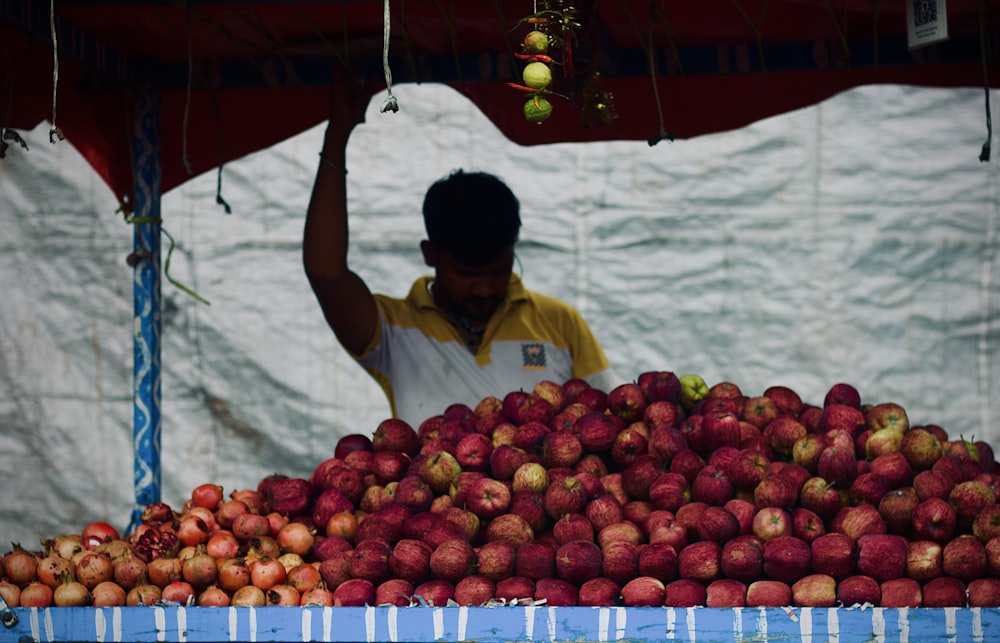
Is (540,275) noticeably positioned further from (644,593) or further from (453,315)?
(644,593)

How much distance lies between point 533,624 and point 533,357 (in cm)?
163

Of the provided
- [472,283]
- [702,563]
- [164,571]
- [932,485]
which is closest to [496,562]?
[702,563]

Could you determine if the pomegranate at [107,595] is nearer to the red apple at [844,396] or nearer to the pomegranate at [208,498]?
the pomegranate at [208,498]

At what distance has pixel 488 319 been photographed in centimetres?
367

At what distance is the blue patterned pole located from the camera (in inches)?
134

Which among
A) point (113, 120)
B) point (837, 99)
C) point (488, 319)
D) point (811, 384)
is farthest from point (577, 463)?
point (837, 99)

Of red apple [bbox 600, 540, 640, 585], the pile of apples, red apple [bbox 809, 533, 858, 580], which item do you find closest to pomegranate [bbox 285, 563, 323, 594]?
the pile of apples

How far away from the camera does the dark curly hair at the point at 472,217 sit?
3.38 m

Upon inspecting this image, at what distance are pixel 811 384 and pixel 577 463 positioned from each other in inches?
92.8

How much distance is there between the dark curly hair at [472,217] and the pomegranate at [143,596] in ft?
4.91

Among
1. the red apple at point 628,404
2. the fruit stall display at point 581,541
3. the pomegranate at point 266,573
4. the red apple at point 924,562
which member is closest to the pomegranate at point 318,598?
the fruit stall display at point 581,541

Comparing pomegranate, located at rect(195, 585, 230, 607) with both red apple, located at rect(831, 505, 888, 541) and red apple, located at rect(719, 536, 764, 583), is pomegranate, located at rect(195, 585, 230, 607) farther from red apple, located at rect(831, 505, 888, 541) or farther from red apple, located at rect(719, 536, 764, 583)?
red apple, located at rect(831, 505, 888, 541)

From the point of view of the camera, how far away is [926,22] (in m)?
2.70

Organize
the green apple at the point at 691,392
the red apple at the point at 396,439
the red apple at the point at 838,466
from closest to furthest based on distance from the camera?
the red apple at the point at 838,466 < the red apple at the point at 396,439 < the green apple at the point at 691,392
